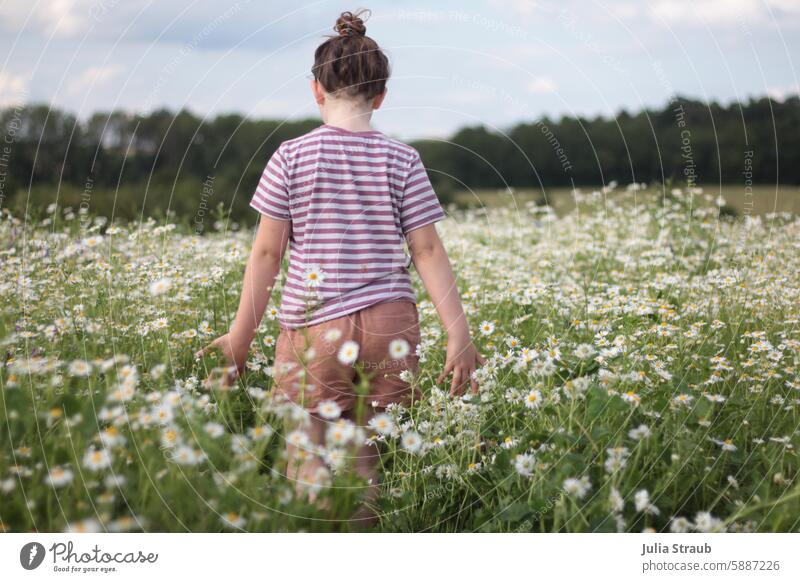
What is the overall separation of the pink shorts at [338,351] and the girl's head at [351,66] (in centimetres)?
71

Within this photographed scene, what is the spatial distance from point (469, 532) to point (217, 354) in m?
1.09

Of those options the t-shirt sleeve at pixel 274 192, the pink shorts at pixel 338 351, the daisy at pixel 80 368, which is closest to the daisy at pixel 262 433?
the pink shorts at pixel 338 351

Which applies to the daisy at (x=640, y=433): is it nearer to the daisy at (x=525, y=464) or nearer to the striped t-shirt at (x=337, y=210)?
the daisy at (x=525, y=464)

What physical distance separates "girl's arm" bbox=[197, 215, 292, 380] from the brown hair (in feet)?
1.65

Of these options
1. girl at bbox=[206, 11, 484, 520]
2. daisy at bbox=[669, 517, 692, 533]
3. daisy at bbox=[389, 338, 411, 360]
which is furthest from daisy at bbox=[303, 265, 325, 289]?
daisy at bbox=[669, 517, 692, 533]

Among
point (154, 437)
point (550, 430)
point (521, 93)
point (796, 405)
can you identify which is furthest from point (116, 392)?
point (796, 405)

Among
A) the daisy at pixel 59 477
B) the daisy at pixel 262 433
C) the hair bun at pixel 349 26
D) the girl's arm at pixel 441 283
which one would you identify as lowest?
the daisy at pixel 59 477

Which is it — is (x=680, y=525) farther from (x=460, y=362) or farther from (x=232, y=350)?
(x=232, y=350)

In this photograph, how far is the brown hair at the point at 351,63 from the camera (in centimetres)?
227

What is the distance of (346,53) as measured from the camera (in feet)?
7.46

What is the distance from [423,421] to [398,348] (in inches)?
12.6

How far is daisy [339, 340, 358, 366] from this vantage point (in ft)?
7.43

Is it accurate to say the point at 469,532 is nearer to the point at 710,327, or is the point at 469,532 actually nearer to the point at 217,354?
the point at 217,354

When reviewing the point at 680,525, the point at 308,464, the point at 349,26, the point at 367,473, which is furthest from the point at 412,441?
the point at 349,26
